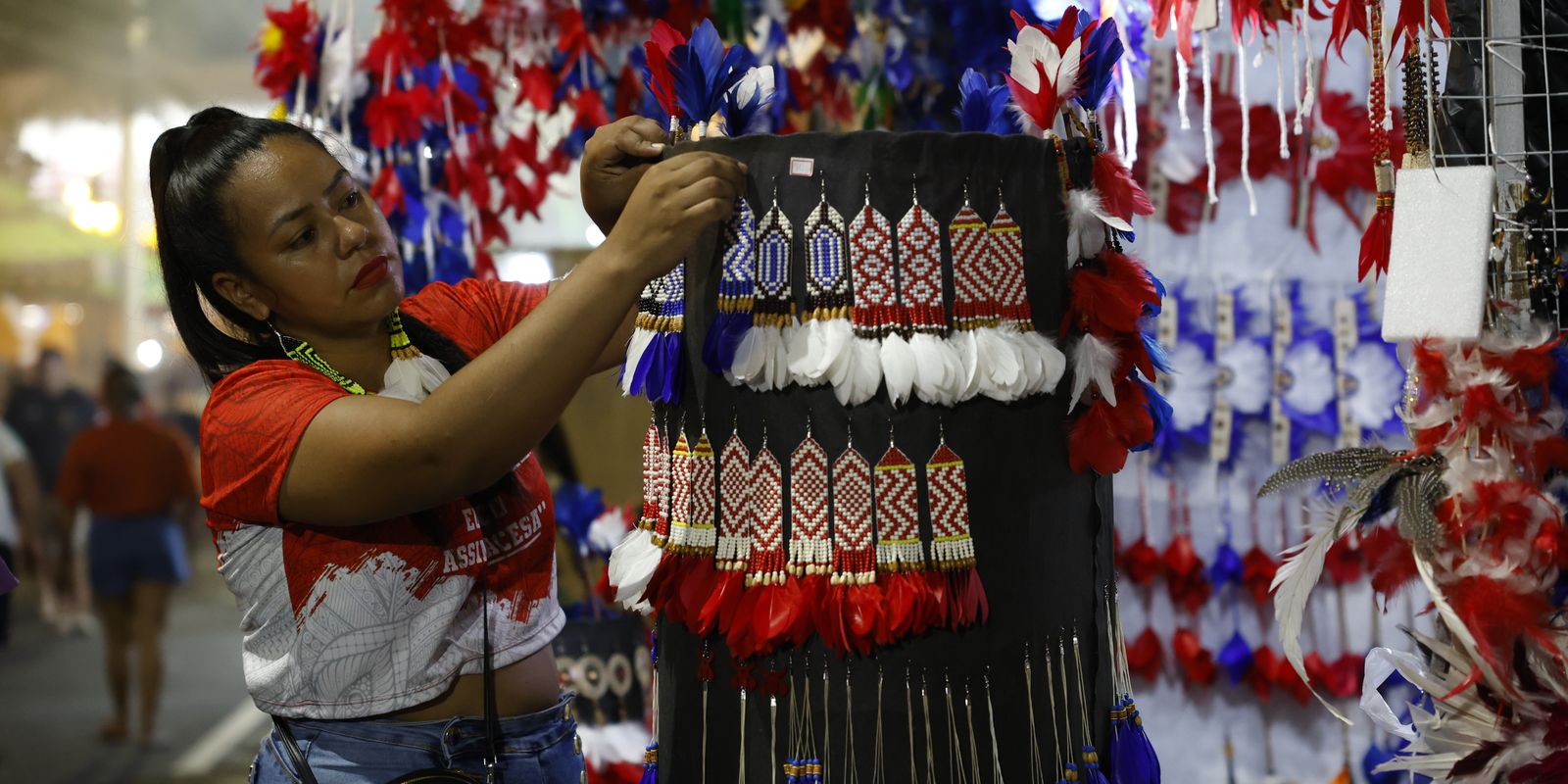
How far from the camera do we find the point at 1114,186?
147cm

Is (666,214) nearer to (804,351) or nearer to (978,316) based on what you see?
(804,351)

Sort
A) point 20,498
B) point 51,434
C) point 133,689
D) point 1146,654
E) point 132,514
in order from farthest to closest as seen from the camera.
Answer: point 51,434 → point 20,498 → point 133,689 → point 132,514 → point 1146,654

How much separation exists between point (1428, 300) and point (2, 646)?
613 cm

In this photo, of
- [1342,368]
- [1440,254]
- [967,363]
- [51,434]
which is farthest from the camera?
[51,434]

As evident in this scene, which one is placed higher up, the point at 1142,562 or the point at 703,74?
the point at 703,74

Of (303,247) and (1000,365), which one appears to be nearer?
(1000,365)

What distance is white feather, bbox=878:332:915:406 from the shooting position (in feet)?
4.49

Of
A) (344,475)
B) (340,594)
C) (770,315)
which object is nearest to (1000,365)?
(770,315)

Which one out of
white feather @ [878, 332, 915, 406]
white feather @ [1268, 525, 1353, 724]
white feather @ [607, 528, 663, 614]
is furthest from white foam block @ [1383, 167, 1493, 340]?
white feather @ [607, 528, 663, 614]

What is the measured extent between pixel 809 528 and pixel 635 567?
23 centimetres

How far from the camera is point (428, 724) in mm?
1556

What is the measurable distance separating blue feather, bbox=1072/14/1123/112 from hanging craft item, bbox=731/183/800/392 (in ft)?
1.29

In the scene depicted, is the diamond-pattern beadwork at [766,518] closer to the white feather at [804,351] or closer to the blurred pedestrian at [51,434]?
the white feather at [804,351]

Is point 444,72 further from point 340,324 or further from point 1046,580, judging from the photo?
point 1046,580
